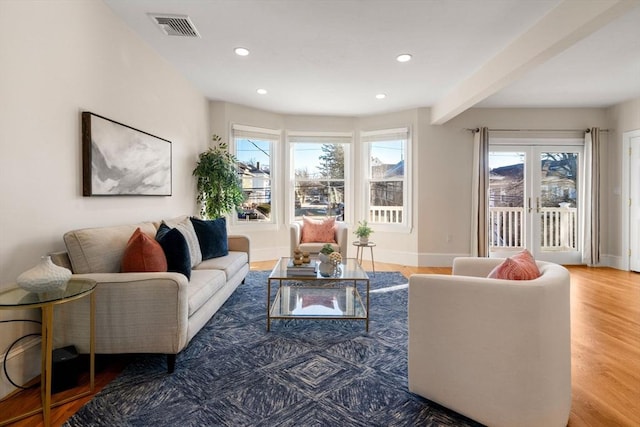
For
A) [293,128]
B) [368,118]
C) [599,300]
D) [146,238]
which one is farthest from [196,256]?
[599,300]

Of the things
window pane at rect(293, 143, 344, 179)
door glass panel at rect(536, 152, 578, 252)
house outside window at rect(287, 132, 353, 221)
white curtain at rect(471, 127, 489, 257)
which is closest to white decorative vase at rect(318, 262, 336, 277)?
house outside window at rect(287, 132, 353, 221)

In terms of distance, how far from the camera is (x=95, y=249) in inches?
79.6

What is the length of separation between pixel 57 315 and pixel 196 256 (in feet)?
4.02

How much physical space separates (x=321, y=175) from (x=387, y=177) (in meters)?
1.19

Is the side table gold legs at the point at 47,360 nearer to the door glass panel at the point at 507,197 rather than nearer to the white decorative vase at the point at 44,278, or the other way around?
the white decorative vase at the point at 44,278

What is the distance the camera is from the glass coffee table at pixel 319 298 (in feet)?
8.34

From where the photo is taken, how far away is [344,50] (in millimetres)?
3164

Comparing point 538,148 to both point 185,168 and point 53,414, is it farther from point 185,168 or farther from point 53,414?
point 53,414

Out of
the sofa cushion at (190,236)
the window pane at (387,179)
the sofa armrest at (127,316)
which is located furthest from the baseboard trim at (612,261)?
the sofa armrest at (127,316)

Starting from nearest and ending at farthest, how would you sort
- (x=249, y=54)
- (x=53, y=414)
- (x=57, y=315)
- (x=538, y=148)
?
(x=53, y=414) < (x=57, y=315) < (x=249, y=54) < (x=538, y=148)

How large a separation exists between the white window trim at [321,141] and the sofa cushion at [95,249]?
11.3ft

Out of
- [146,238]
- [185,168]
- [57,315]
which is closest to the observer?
[57,315]

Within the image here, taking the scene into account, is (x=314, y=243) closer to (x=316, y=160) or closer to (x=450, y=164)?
(x=316, y=160)

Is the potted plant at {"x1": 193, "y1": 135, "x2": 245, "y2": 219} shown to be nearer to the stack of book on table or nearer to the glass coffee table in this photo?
the glass coffee table
